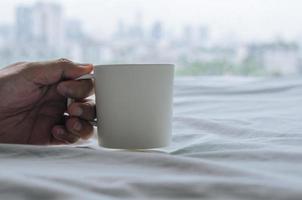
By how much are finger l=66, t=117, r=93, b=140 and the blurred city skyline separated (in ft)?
5.78

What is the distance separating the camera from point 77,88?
2.01 feet

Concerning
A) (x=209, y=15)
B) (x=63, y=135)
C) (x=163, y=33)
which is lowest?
(x=63, y=135)

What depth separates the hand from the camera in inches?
23.9

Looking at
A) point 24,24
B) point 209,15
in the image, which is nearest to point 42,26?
point 24,24

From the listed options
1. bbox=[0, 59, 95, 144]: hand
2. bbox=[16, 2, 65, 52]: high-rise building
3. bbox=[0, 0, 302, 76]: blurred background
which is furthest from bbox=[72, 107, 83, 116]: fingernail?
bbox=[16, 2, 65, 52]: high-rise building

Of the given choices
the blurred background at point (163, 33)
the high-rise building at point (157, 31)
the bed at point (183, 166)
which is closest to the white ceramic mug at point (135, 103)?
the bed at point (183, 166)

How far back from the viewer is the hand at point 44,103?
0.61 meters

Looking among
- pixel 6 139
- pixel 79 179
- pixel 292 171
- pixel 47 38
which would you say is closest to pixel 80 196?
pixel 79 179

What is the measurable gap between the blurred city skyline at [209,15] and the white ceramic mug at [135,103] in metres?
1.84

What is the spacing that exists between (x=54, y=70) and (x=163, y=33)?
1.89 meters

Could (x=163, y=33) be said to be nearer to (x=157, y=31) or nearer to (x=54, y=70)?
(x=157, y=31)

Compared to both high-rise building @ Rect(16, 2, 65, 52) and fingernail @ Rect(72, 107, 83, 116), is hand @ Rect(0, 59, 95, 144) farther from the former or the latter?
high-rise building @ Rect(16, 2, 65, 52)

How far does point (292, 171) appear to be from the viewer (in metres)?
0.44

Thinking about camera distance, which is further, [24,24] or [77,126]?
[24,24]
